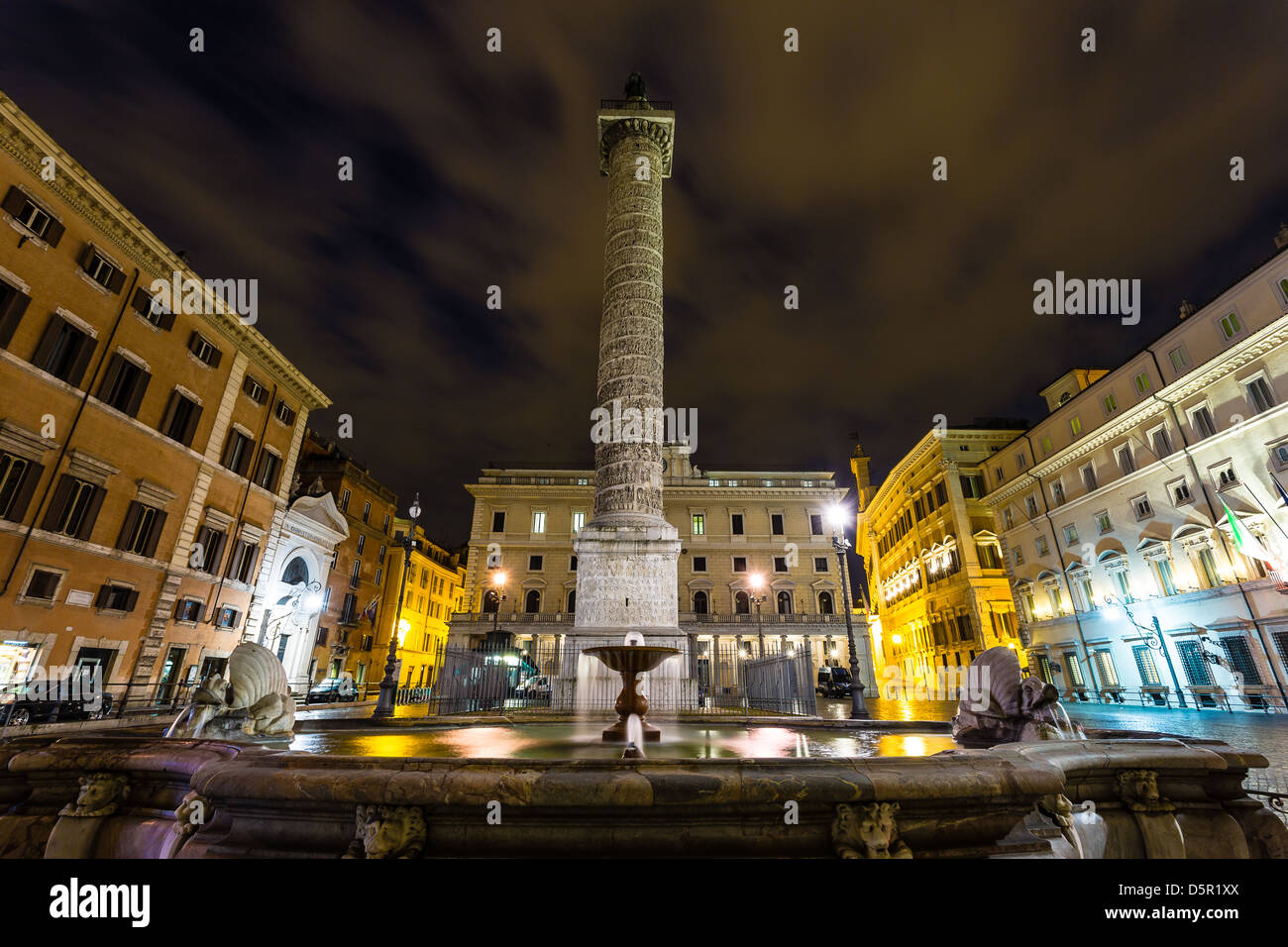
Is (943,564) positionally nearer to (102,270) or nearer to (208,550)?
(208,550)

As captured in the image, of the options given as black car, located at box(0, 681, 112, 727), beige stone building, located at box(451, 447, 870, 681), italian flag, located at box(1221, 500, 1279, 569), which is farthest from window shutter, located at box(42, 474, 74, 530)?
italian flag, located at box(1221, 500, 1279, 569)

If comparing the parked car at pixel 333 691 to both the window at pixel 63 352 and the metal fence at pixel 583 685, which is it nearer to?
the metal fence at pixel 583 685

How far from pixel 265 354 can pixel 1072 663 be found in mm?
31711

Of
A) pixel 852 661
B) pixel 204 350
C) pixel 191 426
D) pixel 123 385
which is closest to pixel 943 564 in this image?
pixel 852 661

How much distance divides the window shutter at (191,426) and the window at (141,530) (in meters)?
2.32

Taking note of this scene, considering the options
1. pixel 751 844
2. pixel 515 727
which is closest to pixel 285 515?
pixel 515 727

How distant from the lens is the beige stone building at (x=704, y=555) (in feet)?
106

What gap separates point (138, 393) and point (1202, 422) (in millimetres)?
30641

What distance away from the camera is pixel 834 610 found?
3347 centimetres

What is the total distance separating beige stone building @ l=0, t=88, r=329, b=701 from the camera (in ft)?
40.1

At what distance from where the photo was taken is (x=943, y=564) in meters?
29.6

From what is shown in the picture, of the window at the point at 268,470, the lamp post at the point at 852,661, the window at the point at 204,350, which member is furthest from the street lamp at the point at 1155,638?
the window at the point at 204,350

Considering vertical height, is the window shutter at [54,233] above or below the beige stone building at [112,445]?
above

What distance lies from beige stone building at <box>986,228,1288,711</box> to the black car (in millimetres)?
27341
